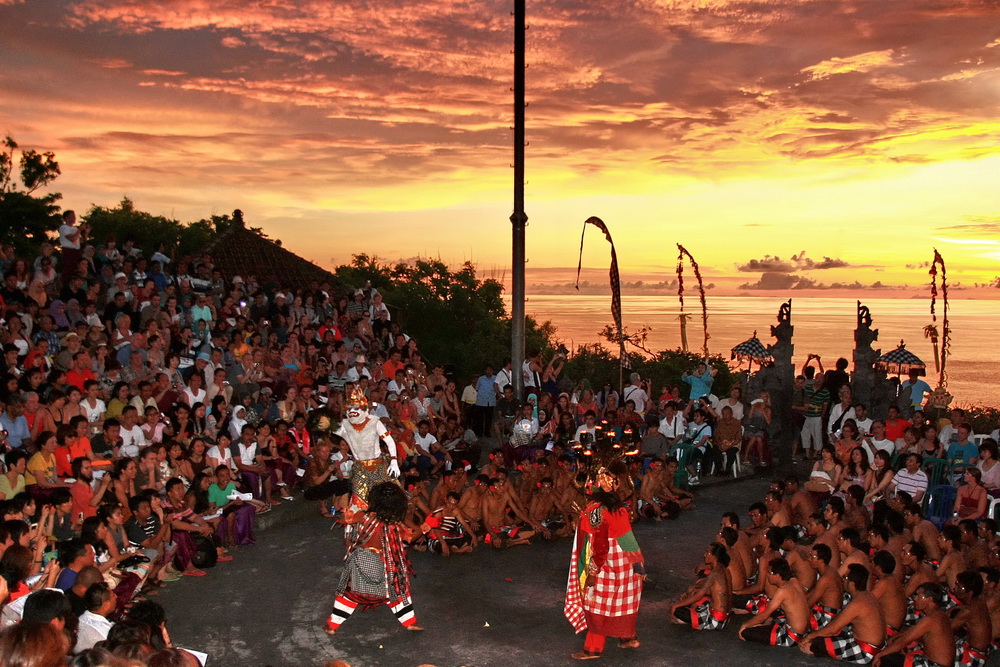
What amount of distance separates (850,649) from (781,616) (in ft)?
2.32

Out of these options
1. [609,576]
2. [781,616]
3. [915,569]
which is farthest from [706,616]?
[915,569]

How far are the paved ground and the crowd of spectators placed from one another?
49 cm

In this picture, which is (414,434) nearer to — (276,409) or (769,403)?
(276,409)

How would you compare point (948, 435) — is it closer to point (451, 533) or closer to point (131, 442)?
point (451, 533)

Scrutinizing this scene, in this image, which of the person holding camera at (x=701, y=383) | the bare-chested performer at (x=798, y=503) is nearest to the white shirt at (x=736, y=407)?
the person holding camera at (x=701, y=383)

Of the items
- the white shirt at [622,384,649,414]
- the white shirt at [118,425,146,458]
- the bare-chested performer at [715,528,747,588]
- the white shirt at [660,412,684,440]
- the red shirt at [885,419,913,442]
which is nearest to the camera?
the bare-chested performer at [715,528,747,588]

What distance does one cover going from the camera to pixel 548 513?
11734 millimetres

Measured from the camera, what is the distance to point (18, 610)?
6809 millimetres

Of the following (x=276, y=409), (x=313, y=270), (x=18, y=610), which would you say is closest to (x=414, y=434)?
(x=276, y=409)

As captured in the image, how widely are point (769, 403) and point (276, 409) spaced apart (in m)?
8.43

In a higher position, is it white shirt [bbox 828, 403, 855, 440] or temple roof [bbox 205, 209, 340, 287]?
temple roof [bbox 205, 209, 340, 287]

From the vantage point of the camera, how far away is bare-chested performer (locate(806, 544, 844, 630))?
325 inches

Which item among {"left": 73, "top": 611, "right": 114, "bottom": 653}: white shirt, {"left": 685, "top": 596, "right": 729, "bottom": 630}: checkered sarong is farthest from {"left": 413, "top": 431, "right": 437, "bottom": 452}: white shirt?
{"left": 73, "top": 611, "right": 114, "bottom": 653}: white shirt

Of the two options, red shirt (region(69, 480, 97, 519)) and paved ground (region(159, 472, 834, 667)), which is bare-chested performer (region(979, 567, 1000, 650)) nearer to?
paved ground (region(159, 472, 834, 667))
